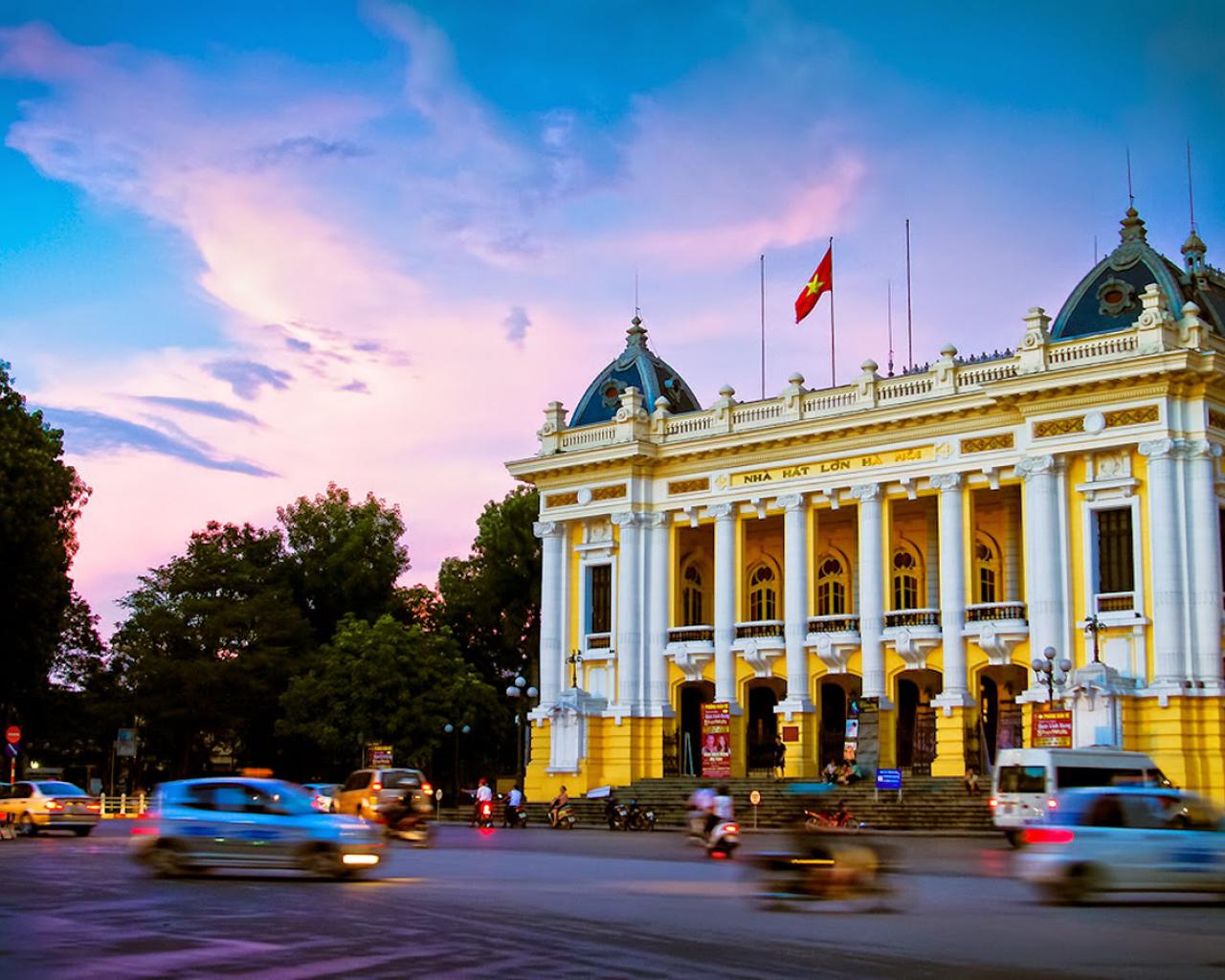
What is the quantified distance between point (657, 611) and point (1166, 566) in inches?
705

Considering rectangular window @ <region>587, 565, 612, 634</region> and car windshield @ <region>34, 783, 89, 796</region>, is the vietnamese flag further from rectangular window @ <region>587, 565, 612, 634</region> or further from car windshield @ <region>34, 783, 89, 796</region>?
car windshield @ <region>34, 783, 89, 796</region>

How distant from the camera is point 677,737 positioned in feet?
183

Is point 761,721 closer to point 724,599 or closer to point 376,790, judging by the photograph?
point 724,599

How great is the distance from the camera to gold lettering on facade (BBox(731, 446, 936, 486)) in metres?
50.2

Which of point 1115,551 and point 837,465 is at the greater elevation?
point 837,465

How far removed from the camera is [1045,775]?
1328 inches

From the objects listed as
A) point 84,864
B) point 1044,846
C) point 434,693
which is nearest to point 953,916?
point 1044,846

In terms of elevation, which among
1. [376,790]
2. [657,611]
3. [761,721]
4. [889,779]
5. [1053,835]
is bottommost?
[376,790]

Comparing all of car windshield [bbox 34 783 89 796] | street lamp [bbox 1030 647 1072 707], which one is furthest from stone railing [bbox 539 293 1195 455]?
car windshield [bbox 34 783 89 796]

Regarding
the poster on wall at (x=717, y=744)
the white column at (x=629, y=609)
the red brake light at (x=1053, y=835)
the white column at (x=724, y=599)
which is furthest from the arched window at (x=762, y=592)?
the red brake light at (x=1053, y=835)

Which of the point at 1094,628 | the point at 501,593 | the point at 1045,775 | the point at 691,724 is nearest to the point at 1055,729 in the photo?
the point at 1094,628

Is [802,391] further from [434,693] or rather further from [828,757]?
[434,693]

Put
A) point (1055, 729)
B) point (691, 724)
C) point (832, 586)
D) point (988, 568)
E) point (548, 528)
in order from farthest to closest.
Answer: point (548, 528), point (691, 724), point (832, 586), point (988, 568), point (1055, 729)

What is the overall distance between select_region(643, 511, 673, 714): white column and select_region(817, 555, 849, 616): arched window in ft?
18.1
